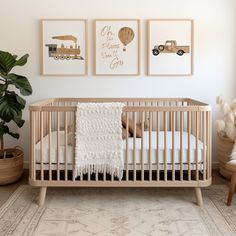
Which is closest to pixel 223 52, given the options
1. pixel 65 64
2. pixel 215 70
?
pixel 215 70

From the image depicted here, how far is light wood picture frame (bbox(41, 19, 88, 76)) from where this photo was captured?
341 centimetres

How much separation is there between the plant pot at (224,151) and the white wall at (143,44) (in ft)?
1.19

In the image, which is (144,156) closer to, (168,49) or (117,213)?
(117,213)

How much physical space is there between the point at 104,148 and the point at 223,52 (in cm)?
176

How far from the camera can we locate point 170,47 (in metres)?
3.43

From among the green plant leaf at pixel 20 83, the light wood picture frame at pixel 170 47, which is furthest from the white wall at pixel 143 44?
the green plant leaf at pixel 20 83

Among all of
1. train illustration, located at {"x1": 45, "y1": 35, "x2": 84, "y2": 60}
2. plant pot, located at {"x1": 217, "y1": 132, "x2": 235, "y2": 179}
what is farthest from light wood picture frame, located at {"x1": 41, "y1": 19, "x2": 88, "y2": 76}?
plant pot, located at {"x1": 217, "y1": 132, "x2": 235, "y2": 179}

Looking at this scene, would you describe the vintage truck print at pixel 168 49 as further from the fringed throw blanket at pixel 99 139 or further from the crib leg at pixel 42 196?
the crib leg at pixel 42 196

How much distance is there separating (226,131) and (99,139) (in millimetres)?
1364

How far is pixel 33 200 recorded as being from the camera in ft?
8.81

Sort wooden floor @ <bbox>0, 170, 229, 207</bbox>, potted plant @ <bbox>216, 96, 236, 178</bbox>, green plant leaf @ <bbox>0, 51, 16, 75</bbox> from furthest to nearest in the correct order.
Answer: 1. potted plant @ <bbox>216, 96, 236, 178</bbox>
2. green plant leaf @ <bbox>0, 51, 16, 75</bbox>
3. wooden floor @ <bbox>0, 170, 229, 207</bbox>

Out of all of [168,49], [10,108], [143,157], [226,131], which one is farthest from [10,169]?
[226,131]

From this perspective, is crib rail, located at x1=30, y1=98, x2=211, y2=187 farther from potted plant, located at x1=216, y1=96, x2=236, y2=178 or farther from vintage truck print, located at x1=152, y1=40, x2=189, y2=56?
vintage truck print, located at x1=152, y1=40, x2=189, y2=56

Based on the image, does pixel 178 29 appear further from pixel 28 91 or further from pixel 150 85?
pixel 28 91
